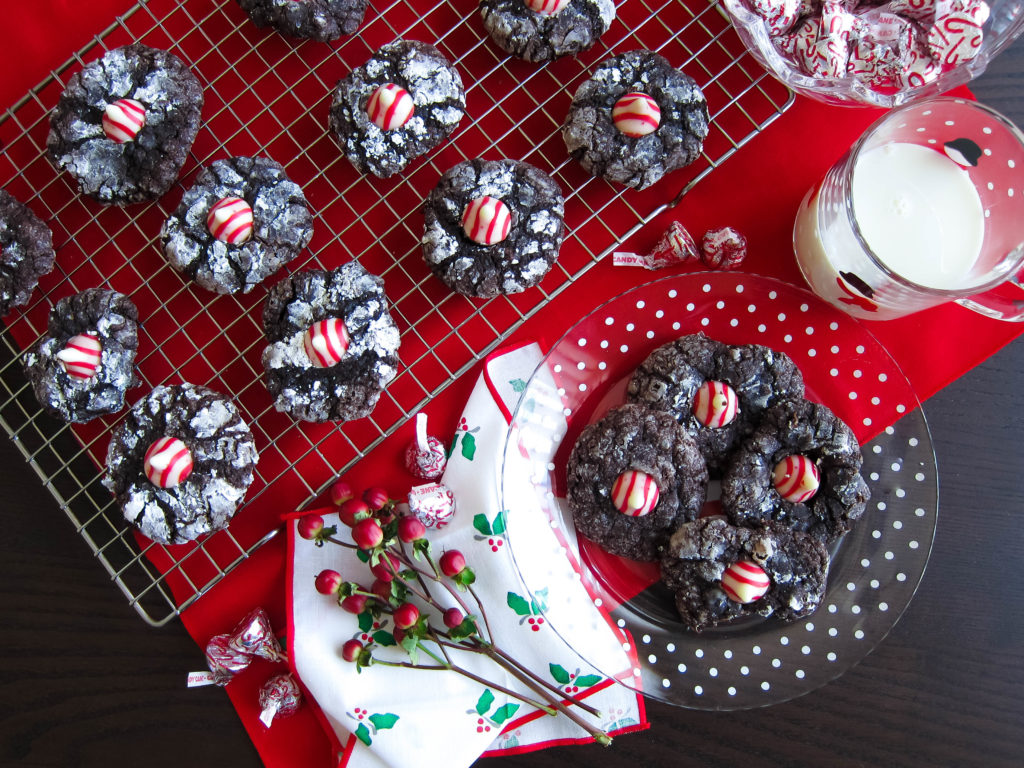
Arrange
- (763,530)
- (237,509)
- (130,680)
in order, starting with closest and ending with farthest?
(763,530)
(237,509)
(130,680)

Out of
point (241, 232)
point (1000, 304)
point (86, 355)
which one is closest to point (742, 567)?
point (1000, 304)

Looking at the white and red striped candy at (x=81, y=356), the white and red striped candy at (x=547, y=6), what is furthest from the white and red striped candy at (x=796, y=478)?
the white and red striped candy at (x=81, y=356)

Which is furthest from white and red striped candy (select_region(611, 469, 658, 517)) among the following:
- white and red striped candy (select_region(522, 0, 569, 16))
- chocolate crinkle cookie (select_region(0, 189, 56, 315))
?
chocolate crinkle cookie (select_region(0, 189, 56, 315))

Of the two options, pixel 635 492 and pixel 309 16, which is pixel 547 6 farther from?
pixel 635 492

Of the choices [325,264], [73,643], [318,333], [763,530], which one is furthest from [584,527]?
[73,643]

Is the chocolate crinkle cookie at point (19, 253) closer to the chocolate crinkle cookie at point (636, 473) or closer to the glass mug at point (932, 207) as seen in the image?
the chocolate crinkle cookie at point (636, 473)

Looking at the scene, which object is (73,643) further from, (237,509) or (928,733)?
(928,733)
